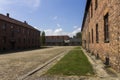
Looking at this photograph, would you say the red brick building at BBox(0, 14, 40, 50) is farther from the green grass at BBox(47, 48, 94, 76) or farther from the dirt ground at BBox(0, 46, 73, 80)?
the green grass at BBox(47, 48, 94, 76)

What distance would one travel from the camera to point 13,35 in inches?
1690

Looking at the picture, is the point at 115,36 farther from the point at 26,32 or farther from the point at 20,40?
the point at 26,32

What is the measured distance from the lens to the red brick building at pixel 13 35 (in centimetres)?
Answer: 3772

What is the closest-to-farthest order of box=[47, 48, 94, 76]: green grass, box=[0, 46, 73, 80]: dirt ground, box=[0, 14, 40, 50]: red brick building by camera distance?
box=[0, 46, 73, 80]: dirt ground < box=[47, 48, 94, 76]: green grass < box=[0, 14, 40, 50]: red brick building

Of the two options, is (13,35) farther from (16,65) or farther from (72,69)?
(72,69)

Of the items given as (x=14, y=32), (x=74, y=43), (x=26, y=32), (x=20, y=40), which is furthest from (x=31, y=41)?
(x=74, y=43)

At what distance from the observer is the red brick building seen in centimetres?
3772

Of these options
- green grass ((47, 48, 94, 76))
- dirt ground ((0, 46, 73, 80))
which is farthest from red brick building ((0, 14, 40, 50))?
green grass ((47, 48, 94, 76))

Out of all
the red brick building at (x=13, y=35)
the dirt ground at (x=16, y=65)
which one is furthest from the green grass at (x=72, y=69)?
the red brick building at (x=13, y=35)

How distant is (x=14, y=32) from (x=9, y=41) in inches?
147

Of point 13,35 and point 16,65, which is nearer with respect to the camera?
point 16,65

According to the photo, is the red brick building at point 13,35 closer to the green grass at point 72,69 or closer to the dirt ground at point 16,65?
the dirt ground at point 16,65

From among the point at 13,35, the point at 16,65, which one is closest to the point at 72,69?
the point at 16,65

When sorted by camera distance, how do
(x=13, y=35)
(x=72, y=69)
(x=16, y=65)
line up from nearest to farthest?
(x=72, y=69) → (x=16, y=65) → (x=13, y=35)
